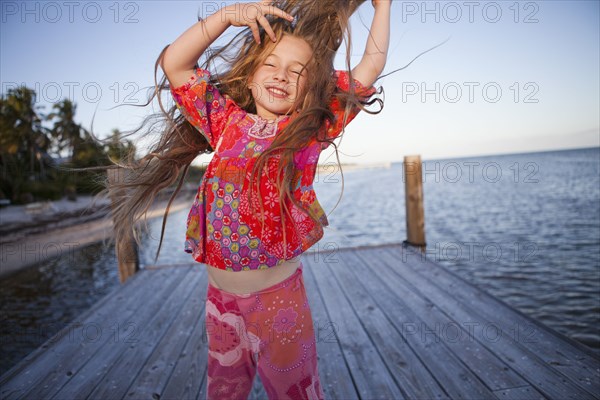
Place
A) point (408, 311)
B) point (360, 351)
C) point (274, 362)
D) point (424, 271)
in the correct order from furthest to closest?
point (424, 271), point (408, 311), point (360, 351), point (274, 362)

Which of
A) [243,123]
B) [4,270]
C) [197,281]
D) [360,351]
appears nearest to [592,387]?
[360,351]

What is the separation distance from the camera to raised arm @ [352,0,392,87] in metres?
1.36

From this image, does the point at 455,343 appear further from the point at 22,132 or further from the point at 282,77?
the point at 22,132

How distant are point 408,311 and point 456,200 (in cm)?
1879

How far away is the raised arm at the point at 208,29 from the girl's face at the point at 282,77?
151 millimetres

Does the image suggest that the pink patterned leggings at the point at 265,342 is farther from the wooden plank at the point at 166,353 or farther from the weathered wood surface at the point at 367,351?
the wooden plank at the point at 166,353

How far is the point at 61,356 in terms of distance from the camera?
268 cm

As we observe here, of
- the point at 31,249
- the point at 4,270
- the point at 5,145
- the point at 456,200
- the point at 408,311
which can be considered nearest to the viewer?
the point at 408,311

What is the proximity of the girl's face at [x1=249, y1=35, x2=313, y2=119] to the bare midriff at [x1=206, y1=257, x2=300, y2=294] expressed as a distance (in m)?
0.61

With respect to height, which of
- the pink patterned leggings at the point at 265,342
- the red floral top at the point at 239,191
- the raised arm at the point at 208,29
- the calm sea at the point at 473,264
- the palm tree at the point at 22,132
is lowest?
the calm sea at the point at 473,264

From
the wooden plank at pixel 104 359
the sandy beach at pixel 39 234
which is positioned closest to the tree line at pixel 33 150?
the sandy beach at pixel 39 234

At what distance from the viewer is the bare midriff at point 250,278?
1288 millimetres

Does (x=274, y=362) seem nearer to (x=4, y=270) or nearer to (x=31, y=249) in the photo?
(x=4, y=270)

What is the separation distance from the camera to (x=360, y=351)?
257cm
